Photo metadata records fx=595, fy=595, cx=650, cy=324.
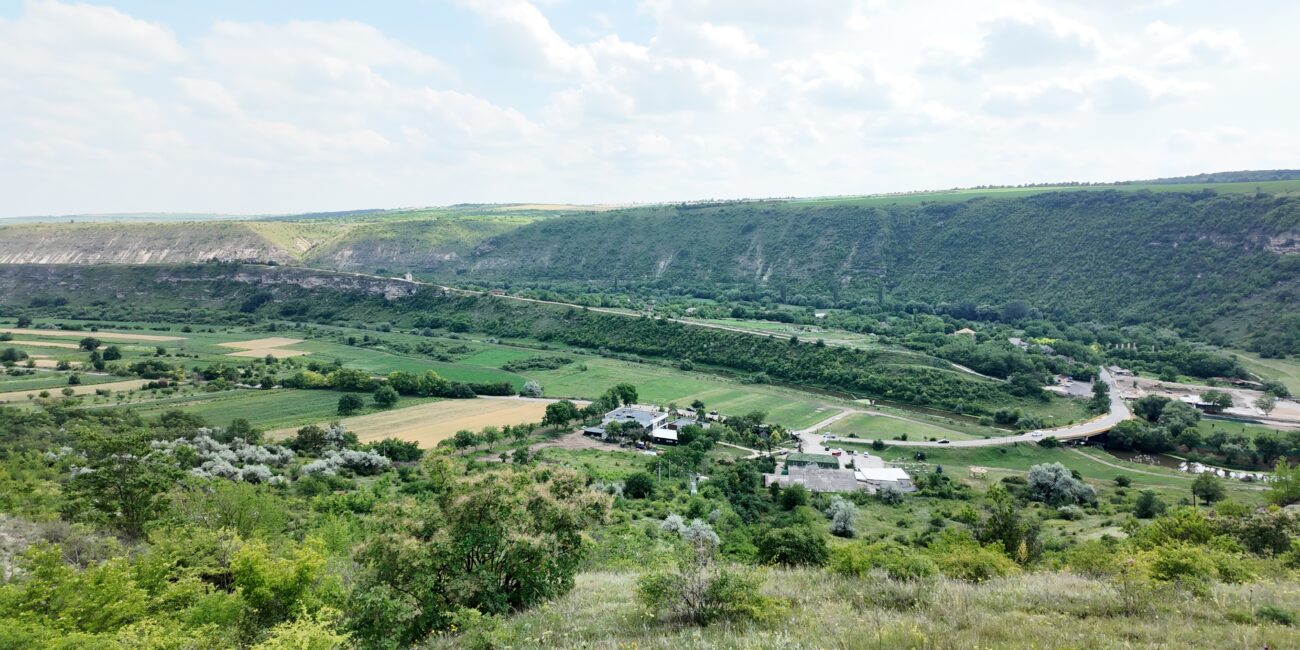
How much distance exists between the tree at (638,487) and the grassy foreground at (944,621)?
29876 mm

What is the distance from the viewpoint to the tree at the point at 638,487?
1684 inches

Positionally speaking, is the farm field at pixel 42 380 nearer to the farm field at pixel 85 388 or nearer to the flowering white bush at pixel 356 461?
the farm field at pixel 85 388

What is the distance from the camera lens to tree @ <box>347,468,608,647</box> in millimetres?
11586

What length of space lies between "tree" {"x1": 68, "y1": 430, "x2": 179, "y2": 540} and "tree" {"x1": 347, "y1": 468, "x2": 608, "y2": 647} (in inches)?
760

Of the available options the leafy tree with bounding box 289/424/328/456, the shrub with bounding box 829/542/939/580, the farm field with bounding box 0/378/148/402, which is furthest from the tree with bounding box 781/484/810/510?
the farm field with bounding box 0/378/148/402

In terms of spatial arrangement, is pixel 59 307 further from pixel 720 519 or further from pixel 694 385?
pixel 720 519

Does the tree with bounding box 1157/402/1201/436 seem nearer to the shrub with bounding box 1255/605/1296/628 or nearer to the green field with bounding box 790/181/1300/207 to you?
the shrub with bounding box 1255/605/1296/628

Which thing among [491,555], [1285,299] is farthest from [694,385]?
[1285,299]

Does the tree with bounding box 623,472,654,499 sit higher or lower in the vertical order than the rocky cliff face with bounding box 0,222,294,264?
lower

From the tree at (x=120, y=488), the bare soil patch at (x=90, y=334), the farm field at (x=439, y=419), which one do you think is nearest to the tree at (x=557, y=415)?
the farm field at (x=439, y=419)

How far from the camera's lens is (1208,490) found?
4212 cm

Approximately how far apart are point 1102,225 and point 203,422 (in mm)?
156121

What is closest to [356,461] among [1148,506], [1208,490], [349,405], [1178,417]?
[349,405]

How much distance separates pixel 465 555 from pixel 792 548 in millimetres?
19516
